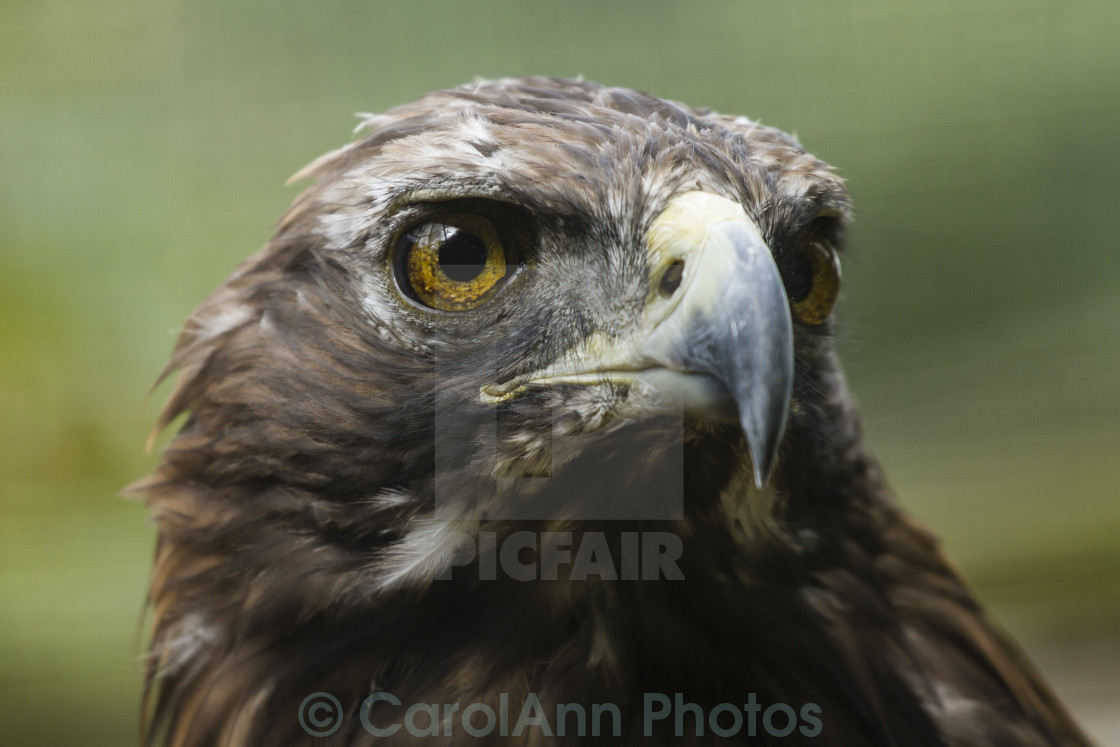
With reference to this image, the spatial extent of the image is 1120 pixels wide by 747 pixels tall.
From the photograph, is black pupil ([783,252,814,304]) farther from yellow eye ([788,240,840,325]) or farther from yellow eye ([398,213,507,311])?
yellow eye ([398,213,507,311])

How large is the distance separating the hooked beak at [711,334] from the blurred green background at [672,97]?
2.19 meters

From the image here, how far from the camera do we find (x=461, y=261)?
1.11 metres

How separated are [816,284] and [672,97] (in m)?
2.38

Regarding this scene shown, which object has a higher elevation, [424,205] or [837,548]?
[424,205]

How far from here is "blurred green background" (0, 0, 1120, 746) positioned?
3082 millimetres

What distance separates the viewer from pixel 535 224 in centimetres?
109

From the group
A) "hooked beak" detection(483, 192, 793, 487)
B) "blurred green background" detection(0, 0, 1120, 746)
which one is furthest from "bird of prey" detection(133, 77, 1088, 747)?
"blurred green background" detection(0, 0, 1120, 746)

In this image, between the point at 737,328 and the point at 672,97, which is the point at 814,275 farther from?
the point at 672,97

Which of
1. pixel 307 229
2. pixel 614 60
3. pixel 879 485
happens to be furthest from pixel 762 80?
pixel 307 229

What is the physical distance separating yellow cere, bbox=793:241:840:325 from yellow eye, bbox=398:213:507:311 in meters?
0.38

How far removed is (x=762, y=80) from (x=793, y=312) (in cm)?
254

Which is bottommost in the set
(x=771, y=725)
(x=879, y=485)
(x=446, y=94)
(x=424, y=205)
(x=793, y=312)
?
(x=771, y=725)

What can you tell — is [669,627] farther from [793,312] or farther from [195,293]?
[195,293]

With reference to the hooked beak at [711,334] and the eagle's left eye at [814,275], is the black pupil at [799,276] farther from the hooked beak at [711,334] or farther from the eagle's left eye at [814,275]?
the hooked beak at [711,334]
